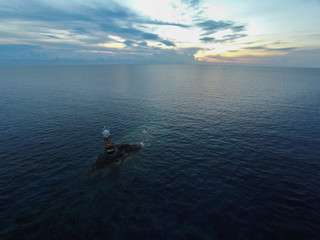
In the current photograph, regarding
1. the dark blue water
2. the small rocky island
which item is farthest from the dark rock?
the dark blue water

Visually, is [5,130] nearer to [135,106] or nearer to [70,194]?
[70,194]

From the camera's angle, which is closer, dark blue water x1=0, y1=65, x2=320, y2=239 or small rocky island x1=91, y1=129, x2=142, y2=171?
dark blue water x1=0, y1=65, x2=320, y2=239

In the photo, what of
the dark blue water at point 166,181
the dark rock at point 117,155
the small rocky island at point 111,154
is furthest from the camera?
the small rocky island at point 111,154

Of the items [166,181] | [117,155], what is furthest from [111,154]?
[166,181]

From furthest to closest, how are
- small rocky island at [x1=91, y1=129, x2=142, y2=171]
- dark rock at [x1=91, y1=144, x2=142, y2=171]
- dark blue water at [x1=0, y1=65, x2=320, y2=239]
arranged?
small rocky island at [x1=91, y1=129, x2=142, y2=171]
dark rock at [x1=91, y1=144, x2=142, y2=171]
dark blue water at [x1=0, y1=65, x2=320, y2=239]

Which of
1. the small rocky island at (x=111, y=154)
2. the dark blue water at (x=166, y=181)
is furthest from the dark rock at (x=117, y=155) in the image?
the dark blue water at (x=166, y=181)

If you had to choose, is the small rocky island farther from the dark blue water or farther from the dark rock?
the dark blue water

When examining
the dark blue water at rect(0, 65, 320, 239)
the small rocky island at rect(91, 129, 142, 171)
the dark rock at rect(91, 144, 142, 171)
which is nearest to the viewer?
Result: the dark blue water at rect(0, 65, 320, 239)

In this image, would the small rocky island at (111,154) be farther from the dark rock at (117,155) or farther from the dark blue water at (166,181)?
the dark blue water at (166,181)
